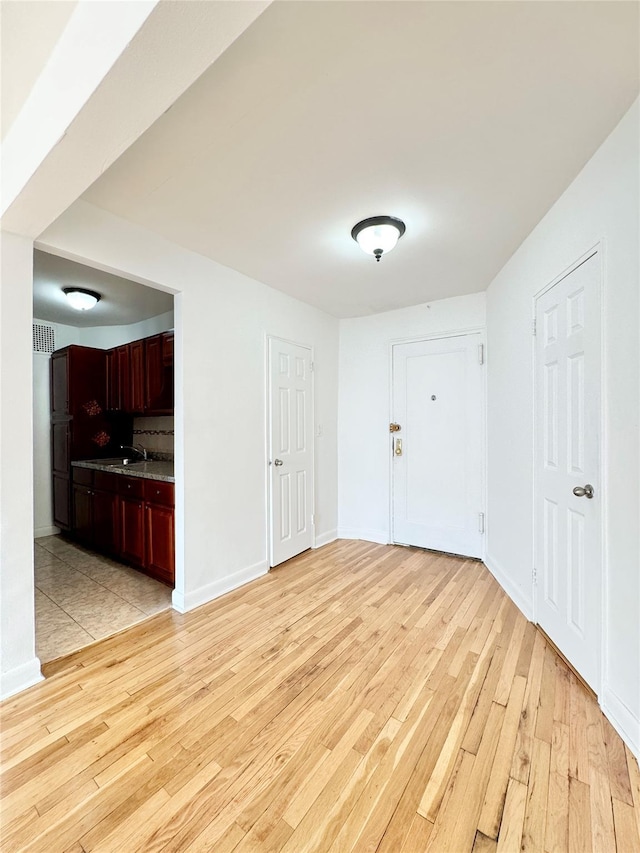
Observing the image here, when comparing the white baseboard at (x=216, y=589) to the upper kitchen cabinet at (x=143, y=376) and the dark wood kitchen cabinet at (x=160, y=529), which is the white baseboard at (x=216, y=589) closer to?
the dark wood kitchen cabinet at (x=160, y=529)

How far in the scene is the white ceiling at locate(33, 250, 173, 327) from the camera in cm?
288

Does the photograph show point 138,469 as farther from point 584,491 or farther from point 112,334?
point 584,491

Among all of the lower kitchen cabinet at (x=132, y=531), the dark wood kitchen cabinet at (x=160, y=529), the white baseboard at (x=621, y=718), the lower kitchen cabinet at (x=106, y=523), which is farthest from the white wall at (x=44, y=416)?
the white baseboard at (x=621, y=718)

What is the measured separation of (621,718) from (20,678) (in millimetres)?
→ 2716

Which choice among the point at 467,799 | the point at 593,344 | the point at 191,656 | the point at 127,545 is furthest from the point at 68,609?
the point at 593,344

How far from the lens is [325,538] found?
393 centimetres

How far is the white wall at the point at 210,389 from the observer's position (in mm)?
2234

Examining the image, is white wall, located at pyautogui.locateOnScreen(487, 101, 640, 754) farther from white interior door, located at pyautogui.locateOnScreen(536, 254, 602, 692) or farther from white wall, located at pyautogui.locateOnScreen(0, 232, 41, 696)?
white wall, located at pyautogui.locateOnScreen(0, 232, 41, 696)

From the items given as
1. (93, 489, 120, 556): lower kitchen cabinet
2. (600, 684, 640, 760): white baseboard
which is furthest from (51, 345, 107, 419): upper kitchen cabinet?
(600, 684, 640, 760): white baseboard

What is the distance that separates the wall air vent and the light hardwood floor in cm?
376

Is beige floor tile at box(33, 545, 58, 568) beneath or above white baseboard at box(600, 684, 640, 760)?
beneath

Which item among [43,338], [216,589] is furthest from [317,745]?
[43,338]

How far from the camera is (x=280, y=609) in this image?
251 cm

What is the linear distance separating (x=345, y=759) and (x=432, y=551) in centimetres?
248
